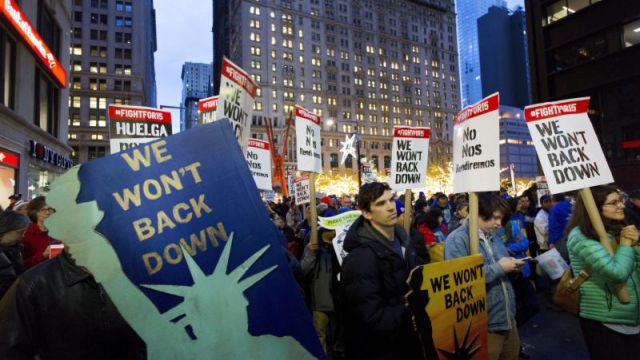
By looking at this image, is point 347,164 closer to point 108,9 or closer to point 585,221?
point 108,9

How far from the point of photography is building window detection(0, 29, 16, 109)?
17.8 meters

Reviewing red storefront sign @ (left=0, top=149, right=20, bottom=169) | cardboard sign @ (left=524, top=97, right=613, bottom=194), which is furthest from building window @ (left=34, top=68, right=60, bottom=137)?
cardboard sign @ (left=524, top=97, right=613, bottom=194)

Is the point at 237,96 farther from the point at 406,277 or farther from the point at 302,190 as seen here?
the point at 302,190

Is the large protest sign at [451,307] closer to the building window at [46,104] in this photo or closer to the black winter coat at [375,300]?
the black winter coat at [375,300]

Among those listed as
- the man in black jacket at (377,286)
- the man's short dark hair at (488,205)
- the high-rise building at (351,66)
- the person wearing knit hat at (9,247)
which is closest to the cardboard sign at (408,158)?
the man's short dark hair at (488,205)

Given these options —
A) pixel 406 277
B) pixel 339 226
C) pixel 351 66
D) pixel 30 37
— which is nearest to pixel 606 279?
pixel 406 277

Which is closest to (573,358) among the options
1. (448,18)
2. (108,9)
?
(108,9)

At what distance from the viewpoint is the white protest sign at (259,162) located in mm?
7618

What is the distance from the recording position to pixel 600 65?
2994 cm

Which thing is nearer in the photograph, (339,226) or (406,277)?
(406,277)

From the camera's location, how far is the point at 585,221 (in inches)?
146

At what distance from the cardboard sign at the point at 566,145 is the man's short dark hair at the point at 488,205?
1.89ft

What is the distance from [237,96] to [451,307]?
2.87 meters

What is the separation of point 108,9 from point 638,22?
83531 millimetres
